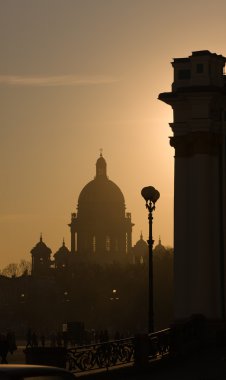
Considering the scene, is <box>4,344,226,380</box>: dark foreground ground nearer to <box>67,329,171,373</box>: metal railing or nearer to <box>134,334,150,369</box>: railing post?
<box>134,334,150,369</box>: railing post

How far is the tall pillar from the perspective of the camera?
4903cm

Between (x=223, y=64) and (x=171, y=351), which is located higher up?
(x=223, y=64)

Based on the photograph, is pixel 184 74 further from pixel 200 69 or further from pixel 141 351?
pixel 141 351

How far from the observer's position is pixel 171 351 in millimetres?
44094

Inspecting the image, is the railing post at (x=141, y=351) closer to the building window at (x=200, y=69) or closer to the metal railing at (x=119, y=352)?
the metal railing at (x=119, y=352)

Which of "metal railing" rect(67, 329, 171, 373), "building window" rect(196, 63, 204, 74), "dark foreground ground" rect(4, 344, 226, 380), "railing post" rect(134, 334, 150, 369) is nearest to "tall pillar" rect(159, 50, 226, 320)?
"building window" rect(196, 63, 204, 74)

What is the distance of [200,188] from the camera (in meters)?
49.2

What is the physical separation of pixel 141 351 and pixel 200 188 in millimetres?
8682

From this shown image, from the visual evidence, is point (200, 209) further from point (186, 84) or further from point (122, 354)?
point (122, 354)

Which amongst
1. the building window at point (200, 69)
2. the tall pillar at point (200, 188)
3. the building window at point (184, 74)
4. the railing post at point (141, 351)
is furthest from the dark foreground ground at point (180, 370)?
the building window at point (184, 74)

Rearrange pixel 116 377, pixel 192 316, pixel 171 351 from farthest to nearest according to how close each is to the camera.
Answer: pixel 192 316 → pixel 171 351 → pixel 116 377

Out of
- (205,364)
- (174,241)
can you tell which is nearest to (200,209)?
(174,241)

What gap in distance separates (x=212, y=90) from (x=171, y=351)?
9.84 m

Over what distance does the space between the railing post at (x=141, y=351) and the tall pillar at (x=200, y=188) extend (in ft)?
21.9
